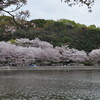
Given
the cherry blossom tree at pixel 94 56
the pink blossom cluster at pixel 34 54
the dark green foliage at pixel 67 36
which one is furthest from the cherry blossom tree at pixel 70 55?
the dark green foliage at pixel 67 36

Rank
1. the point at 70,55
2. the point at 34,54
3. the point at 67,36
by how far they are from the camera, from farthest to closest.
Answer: the point at 67,36
the point at 70,55
the point at 34,54

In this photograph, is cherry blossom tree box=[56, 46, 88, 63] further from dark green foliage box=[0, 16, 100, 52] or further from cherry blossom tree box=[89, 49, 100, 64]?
dark green foliage box=[0, 16, 100, 52]

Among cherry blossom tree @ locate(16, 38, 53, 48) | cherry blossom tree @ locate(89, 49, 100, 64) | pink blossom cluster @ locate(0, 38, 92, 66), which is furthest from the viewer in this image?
cherry blossom tree @ locate(89, 49, 100, 64)

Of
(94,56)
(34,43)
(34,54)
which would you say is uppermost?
(34,43)

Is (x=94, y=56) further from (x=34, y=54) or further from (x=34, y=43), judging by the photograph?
(x=34, y=54)

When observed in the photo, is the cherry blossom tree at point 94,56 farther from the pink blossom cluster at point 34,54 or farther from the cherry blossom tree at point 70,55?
the cherry blossom tree at point 70,55

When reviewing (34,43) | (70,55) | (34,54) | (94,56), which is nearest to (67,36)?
(94,56)

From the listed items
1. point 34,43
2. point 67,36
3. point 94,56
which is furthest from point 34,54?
point 67,36

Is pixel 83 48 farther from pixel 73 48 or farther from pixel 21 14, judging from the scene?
pixel 21 14

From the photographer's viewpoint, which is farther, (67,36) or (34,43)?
(67,36)

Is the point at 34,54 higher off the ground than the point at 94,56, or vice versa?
the point at 34,54

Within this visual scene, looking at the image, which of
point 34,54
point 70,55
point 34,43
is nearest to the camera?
point 34,54

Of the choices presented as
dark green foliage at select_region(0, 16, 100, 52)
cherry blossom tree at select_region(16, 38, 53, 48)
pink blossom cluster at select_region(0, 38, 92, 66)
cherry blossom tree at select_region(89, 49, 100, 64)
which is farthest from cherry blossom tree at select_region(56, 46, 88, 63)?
cherry blossom tree at select_region(16, 38, 53, 48)

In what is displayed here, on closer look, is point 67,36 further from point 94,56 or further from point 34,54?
point 34,54
